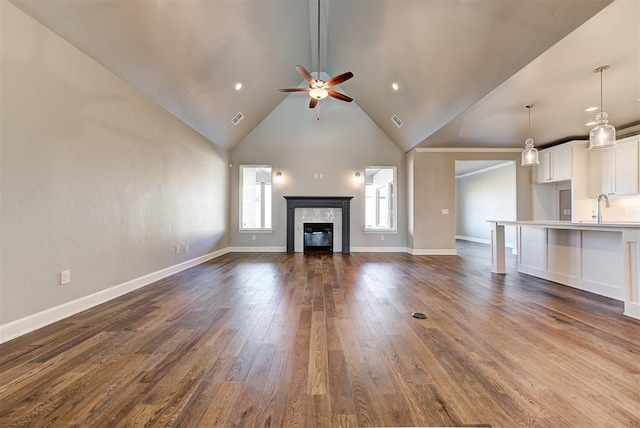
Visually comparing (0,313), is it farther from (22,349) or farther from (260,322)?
(260,322)

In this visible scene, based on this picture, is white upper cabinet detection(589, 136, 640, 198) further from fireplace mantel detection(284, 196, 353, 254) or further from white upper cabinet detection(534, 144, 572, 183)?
fireplace mantel detection(284, 196, 353, 254)

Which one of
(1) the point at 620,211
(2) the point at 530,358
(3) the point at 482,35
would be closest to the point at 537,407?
(2) the point at 530,358

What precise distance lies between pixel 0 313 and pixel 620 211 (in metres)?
8.57

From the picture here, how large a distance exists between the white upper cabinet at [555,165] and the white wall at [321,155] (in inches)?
117

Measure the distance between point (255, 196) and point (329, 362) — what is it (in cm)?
609

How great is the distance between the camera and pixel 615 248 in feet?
9.92

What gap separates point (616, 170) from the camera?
Answer: 192 inches

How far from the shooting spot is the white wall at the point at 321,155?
705cm

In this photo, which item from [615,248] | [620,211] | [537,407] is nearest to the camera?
[537,407]

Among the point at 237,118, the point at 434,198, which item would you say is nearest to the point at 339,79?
the point at 237,118

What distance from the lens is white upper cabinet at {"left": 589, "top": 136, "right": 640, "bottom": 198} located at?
457 centimetres

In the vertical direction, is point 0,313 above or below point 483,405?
above

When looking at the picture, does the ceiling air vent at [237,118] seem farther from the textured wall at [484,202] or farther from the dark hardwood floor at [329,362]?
the textured wall at [484,202]

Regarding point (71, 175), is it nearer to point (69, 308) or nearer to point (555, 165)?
point (69, 308)
